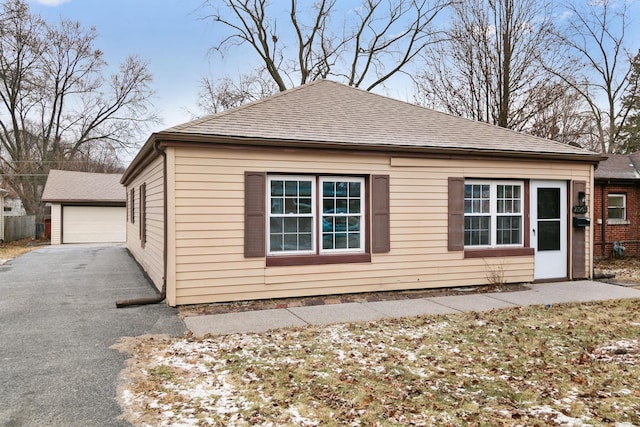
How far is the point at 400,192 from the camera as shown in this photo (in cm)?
814

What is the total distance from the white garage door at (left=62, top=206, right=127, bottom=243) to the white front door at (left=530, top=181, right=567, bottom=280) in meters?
20.3

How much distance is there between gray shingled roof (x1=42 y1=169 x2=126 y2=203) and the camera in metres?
22.1

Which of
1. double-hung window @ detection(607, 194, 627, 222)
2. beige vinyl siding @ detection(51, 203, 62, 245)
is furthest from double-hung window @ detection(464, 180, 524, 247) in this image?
beige vinyl siding @ detection(51, 203, 62, 245)

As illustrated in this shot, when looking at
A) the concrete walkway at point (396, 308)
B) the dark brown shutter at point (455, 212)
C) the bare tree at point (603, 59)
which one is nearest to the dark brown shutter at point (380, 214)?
the concrete walkway at point (396, 308)

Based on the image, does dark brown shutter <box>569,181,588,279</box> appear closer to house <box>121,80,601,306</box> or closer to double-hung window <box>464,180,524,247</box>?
house <box>121,80,601,306</box>

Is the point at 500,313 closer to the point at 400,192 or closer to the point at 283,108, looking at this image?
the point at 400,192

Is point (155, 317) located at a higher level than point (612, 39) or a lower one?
lower

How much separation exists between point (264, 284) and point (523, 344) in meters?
3.96

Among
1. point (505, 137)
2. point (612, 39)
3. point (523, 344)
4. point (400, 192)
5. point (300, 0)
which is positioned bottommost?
point (523, 344)

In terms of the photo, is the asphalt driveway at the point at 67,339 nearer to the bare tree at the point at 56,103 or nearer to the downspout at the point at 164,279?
the downspout at the point at 164,279

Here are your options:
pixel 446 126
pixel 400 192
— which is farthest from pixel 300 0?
pixel 400 192

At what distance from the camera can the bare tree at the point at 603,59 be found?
21.2 meters

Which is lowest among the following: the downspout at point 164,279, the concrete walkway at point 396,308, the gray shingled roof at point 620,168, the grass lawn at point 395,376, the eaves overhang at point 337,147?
the grass lawn at point 395,376

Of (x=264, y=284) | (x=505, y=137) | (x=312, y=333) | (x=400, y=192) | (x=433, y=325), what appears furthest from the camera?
(x=505, y=137)
